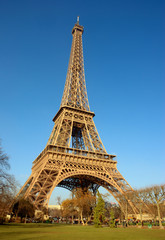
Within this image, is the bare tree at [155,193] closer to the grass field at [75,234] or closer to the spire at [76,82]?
the grass field at [75,234]

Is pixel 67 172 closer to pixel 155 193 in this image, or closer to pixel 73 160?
pixel 73 160

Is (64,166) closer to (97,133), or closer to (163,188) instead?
(97,133)

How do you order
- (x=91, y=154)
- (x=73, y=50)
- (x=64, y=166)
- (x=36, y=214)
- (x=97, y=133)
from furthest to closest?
(x=73, y=50) → (x=97, y=133) → (x=91, y=154) → (x=64, y=166) → (x=36, y=214)

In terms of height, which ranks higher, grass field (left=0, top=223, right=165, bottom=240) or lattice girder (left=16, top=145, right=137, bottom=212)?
lattice girder (left=16, top=145, right=137, bottom=212)

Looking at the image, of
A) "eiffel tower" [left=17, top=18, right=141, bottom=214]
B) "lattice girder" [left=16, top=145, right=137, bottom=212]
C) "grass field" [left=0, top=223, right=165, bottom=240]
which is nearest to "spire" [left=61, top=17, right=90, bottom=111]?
"eiffel tower" [left=17, top=18, right=141, bottom=214]

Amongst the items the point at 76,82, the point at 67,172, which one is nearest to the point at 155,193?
the point at 67,172

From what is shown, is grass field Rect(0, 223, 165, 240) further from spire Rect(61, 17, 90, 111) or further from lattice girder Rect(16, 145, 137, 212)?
spire Rect(61, 17, 90, 111)

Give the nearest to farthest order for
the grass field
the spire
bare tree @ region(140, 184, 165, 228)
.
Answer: the grass field
bare tree @ region(140, 184, 165, 228)
the spire

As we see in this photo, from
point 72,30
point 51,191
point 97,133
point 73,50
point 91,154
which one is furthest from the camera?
point 72,30

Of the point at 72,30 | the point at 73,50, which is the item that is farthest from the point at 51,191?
the point at 72,30
